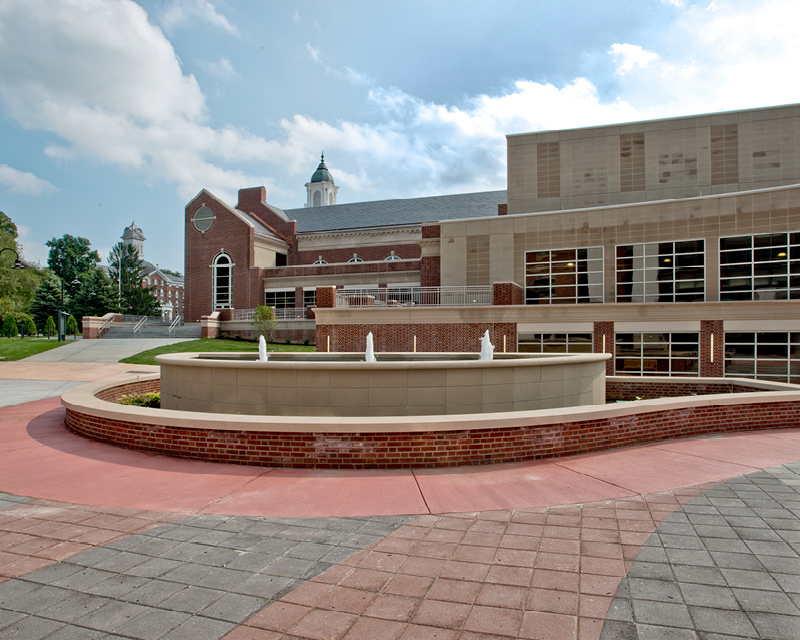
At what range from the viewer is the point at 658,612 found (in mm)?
3268

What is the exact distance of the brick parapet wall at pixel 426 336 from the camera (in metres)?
22.5

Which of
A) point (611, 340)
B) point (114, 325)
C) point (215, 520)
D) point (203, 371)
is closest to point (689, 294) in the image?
point (611, 340)

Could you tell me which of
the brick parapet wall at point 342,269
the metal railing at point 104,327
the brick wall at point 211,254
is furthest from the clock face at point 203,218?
the metal railing at point 104,327

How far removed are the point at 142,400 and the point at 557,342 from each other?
57.7 feet

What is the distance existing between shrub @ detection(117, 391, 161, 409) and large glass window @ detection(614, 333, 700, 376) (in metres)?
19.1

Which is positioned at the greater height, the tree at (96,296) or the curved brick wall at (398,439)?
the tree at (96,296)

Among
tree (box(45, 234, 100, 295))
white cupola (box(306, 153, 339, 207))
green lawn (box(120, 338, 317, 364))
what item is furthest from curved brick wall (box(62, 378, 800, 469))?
tree (box(45, 234, 100, 295))

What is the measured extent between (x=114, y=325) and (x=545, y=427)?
43876 mm

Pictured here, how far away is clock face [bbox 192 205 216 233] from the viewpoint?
45.3 m

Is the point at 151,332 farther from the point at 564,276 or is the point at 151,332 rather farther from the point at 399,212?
the point at 564,276

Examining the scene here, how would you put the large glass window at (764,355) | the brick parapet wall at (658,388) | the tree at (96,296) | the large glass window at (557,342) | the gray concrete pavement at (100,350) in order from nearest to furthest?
the brick parapet wall at (658,388), the large glass window at (764,355), the large glass window at (557,342), the gray concrete pavement at (100,350), the tree at (96,296)

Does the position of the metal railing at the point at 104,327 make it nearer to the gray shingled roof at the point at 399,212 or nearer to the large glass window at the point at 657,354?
the gray shingled roof at the point at 399,212

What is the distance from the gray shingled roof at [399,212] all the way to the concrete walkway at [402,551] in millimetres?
42547

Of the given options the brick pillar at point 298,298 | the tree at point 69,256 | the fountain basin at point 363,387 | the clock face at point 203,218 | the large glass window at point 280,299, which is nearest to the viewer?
the fountain basin at point 363,387
